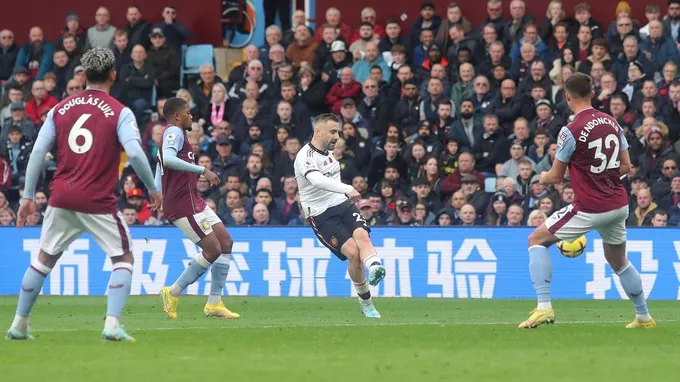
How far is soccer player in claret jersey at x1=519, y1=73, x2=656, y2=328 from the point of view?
12500 millimetres

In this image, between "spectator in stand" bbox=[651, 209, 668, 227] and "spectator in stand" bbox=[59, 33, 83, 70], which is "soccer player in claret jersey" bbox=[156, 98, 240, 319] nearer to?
"spectator in stand" bbox=[651, 209, 668, 227]

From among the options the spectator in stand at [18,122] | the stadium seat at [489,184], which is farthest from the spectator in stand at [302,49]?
the spectator in stand at [18,122]

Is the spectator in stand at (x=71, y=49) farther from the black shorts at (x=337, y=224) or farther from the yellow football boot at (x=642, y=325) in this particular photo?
the yellow football boot at (x=642, y=325)

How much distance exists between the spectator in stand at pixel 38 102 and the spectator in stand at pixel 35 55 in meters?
1.21

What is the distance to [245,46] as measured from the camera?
28.2m

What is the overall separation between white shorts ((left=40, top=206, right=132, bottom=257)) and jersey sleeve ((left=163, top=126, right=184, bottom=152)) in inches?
142

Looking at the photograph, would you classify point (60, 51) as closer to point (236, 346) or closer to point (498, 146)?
point (498, 146)

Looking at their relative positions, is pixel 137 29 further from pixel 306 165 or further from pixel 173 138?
pixel 306 165

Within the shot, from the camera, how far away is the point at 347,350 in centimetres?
1072

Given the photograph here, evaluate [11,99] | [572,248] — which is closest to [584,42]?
[572,248]

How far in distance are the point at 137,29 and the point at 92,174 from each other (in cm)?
1585

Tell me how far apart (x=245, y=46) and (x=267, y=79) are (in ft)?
11.4

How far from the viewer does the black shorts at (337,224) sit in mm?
14922

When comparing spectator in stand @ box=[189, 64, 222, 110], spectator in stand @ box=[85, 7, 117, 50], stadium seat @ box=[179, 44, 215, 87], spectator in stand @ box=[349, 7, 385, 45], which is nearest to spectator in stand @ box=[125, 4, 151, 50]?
spectator in stand @ box=[85, 7, 117, 50]
